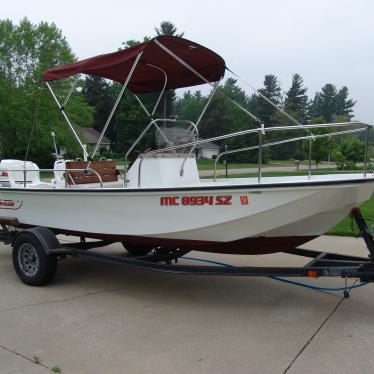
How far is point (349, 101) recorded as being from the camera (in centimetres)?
11888

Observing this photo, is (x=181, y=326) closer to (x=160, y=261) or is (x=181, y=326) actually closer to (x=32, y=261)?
(x=160, y=261)

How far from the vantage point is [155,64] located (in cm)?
627

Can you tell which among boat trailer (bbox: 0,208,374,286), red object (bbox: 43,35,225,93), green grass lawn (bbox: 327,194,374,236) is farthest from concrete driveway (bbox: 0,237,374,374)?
green grass lawn (bbox: 327,194,374,236)

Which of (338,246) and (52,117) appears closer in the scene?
(338,246)

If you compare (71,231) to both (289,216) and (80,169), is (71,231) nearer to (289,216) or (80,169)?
(80,169)

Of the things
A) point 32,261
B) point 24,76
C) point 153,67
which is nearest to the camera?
point 32,261

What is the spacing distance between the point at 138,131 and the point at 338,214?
3060 millimetres

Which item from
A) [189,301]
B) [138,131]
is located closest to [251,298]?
[189,301]

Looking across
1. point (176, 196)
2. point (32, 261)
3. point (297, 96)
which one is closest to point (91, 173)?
point (32, 261)

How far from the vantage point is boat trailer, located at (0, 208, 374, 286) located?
14.5 feet

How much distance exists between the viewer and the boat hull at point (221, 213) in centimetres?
429

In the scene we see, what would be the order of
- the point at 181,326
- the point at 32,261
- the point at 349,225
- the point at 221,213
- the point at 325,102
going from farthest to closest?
the point at 325,102
the point at 349,225
the point at 32,261
the point at 221,213
the point at 181,326

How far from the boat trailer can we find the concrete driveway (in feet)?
0.89

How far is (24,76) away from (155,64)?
31908 mm
